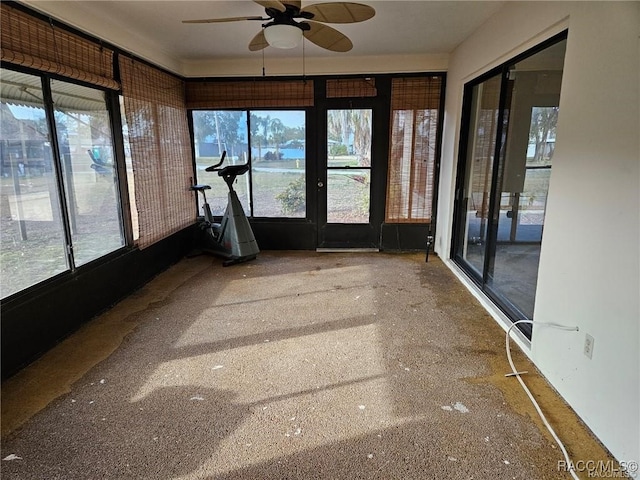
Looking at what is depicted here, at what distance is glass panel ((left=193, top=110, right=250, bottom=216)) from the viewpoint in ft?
15.7

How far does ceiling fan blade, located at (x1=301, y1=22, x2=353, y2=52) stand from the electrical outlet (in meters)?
2.40

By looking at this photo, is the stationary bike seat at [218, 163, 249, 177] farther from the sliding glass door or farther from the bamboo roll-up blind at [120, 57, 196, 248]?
the sliding glass door

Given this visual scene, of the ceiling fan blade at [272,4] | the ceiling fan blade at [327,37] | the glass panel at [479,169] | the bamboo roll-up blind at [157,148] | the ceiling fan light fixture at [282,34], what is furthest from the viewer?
the bamboo roll-up blind at [157,148]

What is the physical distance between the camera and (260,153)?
4863 mm

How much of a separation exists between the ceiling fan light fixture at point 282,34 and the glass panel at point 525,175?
172 centimetres

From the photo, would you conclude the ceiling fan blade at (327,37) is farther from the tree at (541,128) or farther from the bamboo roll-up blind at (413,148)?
the bamboo roll-up blind at (413,148)

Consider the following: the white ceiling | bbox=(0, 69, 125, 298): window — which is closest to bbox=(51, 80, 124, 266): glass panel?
bbox=(0, 69, 125, 298): window

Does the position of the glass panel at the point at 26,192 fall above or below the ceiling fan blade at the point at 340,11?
below

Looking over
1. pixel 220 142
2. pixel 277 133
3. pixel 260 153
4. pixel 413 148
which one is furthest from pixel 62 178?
pixel 413 148

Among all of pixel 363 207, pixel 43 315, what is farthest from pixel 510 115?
pixel 43 315

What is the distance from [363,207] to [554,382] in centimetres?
317

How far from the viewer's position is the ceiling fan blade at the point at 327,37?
2.60 m

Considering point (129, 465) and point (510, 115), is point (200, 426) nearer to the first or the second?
point (129, 465)

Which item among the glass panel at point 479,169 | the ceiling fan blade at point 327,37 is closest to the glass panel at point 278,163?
the ceiling fan blade at point 327,37
